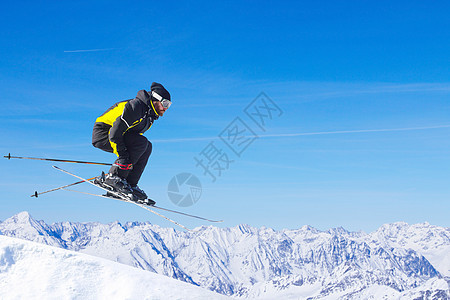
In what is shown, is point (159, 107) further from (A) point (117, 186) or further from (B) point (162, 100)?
(A) point (117, 186)

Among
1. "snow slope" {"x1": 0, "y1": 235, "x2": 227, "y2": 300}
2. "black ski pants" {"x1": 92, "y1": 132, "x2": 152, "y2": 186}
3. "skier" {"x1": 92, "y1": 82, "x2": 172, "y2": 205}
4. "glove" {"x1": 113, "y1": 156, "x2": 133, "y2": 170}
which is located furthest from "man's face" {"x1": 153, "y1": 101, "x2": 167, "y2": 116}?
"snow slope" {"x1": 0, "y1": 235, "x2": 227, "y2": 300}

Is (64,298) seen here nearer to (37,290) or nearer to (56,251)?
(37,290)

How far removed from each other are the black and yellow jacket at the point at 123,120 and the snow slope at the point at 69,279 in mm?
6739

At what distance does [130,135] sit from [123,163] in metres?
0.84

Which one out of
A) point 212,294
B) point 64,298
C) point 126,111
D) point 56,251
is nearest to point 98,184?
point 126,111

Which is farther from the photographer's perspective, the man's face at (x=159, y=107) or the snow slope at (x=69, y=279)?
the snow slope at (x=69, y=279)

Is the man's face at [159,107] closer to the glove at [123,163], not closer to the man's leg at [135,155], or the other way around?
the man's leg at [135,155]

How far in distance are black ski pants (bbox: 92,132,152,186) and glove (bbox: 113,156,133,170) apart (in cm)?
10

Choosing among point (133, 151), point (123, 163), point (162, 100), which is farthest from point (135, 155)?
point (162, 100)

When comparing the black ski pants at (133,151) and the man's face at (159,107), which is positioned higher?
the man's face at (159,107)

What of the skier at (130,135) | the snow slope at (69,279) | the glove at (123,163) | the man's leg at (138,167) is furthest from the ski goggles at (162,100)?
the snow slope at (69,279)

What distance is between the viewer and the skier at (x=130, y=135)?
10.4m

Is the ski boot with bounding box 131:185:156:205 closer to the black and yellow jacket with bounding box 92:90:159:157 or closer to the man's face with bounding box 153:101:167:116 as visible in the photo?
the black and yellow jacket with bounding box 92:90:159:157

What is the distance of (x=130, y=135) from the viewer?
11.1 meters
